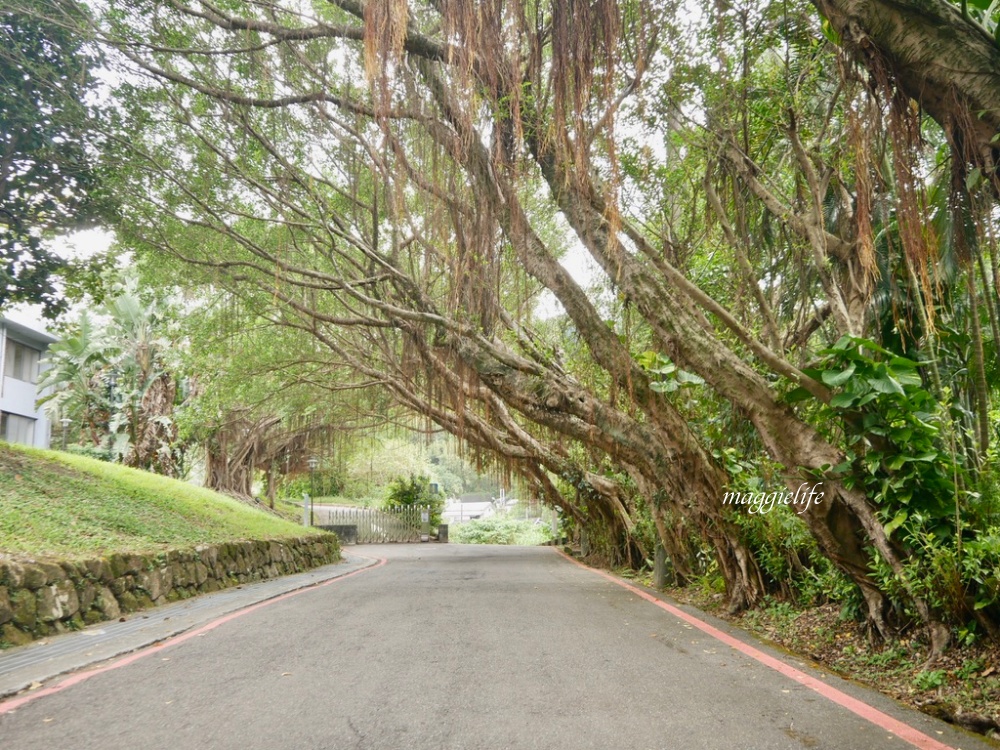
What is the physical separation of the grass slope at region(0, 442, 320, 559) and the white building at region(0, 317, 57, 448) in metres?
11.0

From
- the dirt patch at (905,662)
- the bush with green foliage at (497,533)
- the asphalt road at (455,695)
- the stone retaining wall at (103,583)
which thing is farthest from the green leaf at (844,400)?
the bush with green foliage at (497,533)

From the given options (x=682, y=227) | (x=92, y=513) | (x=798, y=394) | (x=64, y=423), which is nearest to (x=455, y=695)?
(x=798, y=394)

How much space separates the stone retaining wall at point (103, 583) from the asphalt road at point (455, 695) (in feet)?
3.90

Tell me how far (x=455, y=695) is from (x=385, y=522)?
2882 cm

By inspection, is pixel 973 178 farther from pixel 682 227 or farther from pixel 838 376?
pixel 682 227

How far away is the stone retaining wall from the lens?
616cm

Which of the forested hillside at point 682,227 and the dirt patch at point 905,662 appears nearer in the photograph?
the dirt patch at point 905,662

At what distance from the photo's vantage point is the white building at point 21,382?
23.5m

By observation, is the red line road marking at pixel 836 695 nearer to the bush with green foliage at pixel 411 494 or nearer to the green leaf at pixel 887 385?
the green leaf at pixel 887 385

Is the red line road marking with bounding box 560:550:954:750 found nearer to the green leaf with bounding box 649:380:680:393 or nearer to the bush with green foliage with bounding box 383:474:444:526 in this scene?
the green leaf with bounding box 649:380:680:393

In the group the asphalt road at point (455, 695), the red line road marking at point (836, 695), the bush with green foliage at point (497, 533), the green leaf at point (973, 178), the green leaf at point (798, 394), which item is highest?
the green leaf at point (973, 178)

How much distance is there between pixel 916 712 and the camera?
4.17 m

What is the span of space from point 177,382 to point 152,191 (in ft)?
43.0

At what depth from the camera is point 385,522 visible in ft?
107
